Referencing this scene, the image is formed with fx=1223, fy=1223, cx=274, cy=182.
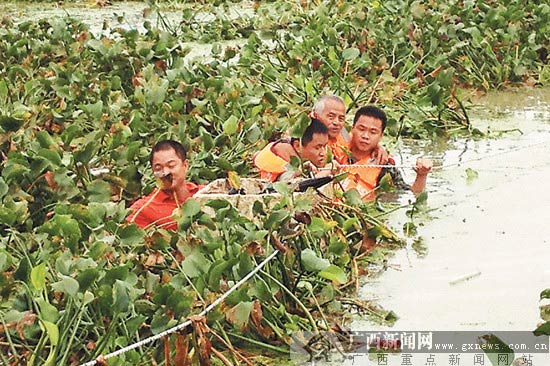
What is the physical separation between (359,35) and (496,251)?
A: 3.34m

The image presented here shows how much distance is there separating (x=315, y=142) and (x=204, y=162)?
531mm

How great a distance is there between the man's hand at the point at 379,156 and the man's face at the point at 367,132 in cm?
3

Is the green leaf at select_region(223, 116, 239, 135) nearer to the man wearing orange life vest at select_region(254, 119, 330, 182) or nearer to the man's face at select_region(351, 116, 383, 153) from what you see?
the man wearing orange life vest at select_region(254, 119, 330, 182)

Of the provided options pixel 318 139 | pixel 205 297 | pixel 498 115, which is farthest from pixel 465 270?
pixel 498 115

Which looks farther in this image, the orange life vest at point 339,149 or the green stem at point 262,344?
the orange life vest at point 339,149

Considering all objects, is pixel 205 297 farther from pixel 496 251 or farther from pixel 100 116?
pixel 100 116

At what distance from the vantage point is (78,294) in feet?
11.0

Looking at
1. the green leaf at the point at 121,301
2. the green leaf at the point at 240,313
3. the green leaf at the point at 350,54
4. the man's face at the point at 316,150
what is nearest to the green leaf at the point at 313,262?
the green leaf at the point at 240,313

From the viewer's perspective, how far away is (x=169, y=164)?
4566 millimetres

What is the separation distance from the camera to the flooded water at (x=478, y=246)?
4004 millimetres

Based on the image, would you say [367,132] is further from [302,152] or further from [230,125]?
[230,125]

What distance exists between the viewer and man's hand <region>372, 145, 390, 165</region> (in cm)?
538

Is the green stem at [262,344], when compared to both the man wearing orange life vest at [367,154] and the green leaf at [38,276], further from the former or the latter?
the man wearing orange life vest at [367,154]

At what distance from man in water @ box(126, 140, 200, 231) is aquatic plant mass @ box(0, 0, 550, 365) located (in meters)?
0.10
